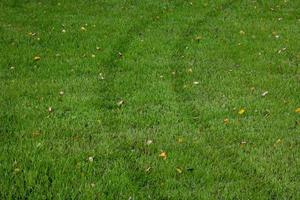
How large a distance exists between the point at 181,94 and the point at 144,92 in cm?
61

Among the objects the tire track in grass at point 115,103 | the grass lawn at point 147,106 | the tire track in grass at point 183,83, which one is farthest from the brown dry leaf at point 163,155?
the tire track in grass at point 183,83

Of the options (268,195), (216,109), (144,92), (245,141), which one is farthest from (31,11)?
(268,195)

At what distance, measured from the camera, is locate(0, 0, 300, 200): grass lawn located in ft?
20.1

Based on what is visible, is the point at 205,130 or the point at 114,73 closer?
the point at 205,130

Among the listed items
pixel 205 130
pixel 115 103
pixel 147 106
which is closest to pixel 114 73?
pixel 115 103

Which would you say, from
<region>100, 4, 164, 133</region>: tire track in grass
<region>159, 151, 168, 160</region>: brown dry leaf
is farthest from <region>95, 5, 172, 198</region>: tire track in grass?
<region>159, 151, 168, 160</region>: brown dry leaf

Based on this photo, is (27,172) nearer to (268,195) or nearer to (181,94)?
(268,195)

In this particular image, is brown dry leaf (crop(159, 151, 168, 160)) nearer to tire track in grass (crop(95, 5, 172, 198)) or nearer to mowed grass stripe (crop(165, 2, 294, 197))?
tire track in grass (crop(95, 5, 172, 198))

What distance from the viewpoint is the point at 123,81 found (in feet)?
30.2

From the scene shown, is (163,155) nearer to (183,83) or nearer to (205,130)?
(205,130)

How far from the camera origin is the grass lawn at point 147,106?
241 inches

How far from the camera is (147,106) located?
818cm

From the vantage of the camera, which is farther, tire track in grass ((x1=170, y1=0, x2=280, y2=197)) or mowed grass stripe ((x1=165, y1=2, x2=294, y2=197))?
tire track in grass ((x1=170, y1=0, x2=280, y2=197))

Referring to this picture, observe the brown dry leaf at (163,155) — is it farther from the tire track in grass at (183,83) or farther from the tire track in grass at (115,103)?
the tire track in grass at (183,83)
